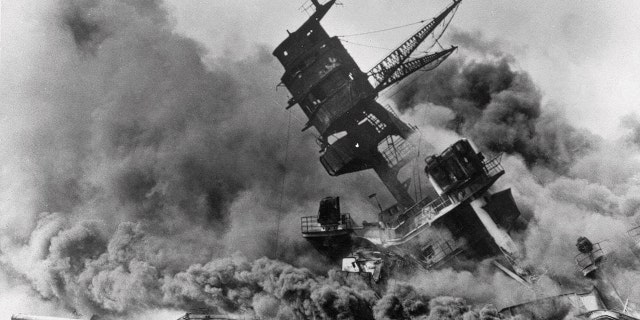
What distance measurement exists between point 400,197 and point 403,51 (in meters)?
9.19

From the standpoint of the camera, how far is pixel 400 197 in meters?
27.6

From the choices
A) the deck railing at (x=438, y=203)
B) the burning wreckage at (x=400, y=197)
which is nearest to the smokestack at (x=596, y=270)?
the burning wreckage at (x=400, y=197)

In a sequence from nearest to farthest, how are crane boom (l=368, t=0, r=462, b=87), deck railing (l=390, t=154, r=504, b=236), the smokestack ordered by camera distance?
the smokestack
deck railing (l=390, t=154, r=504, b=236)
crane boom (l=368, t=0, r=462, b=87)

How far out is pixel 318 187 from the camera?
1300 inches

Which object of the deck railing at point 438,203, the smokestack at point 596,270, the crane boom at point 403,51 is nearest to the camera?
the smokestack at point 596,270

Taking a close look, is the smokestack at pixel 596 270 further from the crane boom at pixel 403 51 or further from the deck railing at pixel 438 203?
the crane boom at pixel 403 51

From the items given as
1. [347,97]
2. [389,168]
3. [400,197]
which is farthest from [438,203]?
[347,97]

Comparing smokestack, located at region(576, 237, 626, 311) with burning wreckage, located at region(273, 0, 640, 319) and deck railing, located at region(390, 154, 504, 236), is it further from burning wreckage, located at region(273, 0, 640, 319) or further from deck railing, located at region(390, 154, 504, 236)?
deck railing, located at region(390, 154, 504, 236)

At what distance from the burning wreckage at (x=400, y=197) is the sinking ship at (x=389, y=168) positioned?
0.18ft

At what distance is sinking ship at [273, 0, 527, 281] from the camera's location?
21.3m

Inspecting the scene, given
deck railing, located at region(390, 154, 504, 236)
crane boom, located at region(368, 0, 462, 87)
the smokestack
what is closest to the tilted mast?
crane boom, located at region(368, 0, 462, 87)

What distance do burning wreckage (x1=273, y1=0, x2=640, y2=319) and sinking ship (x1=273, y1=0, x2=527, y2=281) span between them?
0.06 meters

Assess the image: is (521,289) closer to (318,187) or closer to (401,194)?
(401,194)

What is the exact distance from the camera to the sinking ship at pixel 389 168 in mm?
21297
